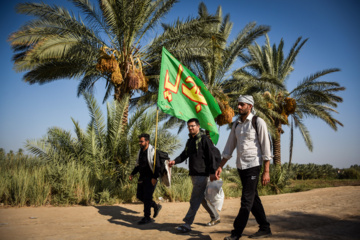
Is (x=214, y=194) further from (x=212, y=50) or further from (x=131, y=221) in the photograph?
(x=212, y=50)

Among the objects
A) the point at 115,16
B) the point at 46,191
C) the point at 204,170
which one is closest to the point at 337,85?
the point at 115,16

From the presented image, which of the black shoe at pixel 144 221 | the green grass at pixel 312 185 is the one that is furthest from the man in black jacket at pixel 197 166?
the green grass at pixel 312 185

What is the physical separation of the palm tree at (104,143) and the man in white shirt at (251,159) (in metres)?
5.75

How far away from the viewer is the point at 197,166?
4398 millimetres

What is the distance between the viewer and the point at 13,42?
9969mm

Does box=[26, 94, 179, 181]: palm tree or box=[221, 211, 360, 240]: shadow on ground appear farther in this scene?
box=[26, 94, 179, 181]: palm tree

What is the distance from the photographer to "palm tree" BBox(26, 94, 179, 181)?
8.84m

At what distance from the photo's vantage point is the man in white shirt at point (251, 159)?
3.58 metres

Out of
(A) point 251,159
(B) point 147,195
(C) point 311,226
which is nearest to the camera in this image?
(A) point 251,159

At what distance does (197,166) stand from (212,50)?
8897mm

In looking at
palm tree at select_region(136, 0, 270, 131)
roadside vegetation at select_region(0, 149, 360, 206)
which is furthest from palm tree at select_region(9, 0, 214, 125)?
roadside vegetation at select_region(0, 149, 360, 206)

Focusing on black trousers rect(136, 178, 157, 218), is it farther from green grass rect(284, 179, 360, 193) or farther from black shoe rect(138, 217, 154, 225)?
green grass rect(284, 179, 360, 193)

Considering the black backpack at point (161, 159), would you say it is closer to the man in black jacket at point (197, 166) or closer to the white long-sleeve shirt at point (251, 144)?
the man in black jacket at point (197, 166)

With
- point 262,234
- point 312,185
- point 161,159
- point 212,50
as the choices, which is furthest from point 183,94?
point 312,185
